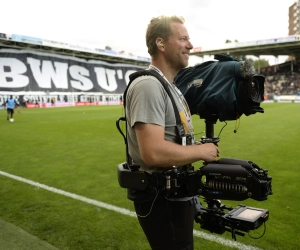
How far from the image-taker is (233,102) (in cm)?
186

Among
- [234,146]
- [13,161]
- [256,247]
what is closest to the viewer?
[256,247]

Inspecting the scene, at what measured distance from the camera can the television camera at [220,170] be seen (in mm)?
1688

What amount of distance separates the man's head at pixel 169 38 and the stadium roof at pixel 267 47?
53.4m

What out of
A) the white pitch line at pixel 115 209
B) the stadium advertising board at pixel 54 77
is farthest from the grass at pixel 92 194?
the stadium advertising board at pixel 54 77

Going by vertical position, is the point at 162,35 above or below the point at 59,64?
below

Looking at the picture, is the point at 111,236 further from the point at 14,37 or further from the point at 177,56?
the point at 14,37

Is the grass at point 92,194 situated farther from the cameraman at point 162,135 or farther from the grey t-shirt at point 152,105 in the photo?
the grey t-shirt at point 152,105

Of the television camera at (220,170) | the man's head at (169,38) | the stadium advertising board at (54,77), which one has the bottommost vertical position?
the television camera at (220,170)

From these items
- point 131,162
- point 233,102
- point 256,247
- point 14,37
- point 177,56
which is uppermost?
point 14,37

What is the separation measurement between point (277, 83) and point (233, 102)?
63663mm

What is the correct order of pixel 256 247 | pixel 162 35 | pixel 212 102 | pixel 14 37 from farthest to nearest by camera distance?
1. pixel 14 37
2. pixel 256 247
3. pixel 212 102
4. pixel 162 35

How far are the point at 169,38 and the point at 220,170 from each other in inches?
33.5

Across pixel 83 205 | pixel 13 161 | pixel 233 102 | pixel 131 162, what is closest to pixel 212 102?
pixel 233 102

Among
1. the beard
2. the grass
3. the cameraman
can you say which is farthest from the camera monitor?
the grass
